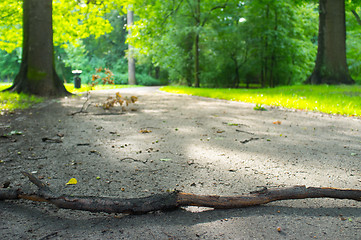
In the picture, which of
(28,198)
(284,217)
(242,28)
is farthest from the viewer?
(242,28)

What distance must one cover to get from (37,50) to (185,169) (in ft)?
29.8

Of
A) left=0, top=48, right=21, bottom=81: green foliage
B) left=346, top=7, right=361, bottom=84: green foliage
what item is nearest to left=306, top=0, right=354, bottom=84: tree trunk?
left=346, top=7, right=361, bottom=84: green foliage

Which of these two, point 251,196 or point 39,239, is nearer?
point 39,239

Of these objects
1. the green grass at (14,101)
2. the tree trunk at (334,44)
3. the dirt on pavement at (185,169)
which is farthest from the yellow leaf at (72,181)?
the tree trunk at (334,44)

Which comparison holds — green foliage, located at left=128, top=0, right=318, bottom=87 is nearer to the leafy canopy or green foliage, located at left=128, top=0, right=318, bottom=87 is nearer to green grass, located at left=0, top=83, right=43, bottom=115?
the leafy canopy

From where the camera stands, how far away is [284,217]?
204cm

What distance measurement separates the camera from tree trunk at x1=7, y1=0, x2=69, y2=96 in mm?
10172

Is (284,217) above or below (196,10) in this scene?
below

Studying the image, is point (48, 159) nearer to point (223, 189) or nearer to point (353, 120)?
point (223, 189)

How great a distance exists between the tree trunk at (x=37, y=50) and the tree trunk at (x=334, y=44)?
12.1 metres

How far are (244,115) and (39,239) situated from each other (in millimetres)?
5702

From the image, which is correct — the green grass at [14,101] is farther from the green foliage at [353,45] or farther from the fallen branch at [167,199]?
the green foliage at [353,45]

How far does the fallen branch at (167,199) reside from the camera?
2.05 m

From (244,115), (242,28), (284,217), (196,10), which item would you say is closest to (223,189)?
(284,217)
